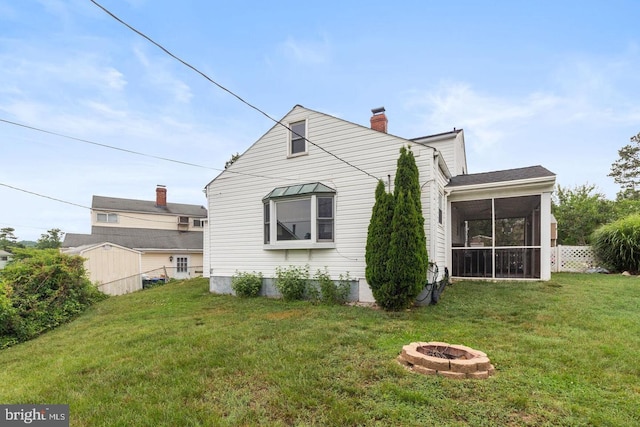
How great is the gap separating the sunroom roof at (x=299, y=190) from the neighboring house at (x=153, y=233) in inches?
490

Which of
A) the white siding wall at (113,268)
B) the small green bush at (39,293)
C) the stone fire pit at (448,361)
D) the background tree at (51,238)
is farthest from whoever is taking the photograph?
the background tree at (51,238)

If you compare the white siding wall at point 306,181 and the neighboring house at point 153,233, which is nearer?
the white siding wall at point 306,181

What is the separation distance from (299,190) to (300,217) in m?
0.77

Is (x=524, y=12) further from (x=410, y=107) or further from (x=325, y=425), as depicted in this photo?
(x=325, y=425)

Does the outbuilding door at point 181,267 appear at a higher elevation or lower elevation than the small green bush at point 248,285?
lower

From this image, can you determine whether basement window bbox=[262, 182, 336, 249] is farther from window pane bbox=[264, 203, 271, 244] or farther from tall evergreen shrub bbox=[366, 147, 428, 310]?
tall evergreen shrub bbox=[366, 147, 428, 310]

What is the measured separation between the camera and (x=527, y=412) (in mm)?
2674

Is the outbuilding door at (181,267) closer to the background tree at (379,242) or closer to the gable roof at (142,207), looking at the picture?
the gable roof at (142,207)

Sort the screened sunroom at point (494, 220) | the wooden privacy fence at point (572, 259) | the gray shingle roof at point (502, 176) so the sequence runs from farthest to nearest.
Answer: the wooden privacy fence at point (572, 259) → the gray shingle roof at point (502, 176) → the screened sunroom at point (494, 220)

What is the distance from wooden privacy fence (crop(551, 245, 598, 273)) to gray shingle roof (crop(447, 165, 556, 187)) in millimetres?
4342

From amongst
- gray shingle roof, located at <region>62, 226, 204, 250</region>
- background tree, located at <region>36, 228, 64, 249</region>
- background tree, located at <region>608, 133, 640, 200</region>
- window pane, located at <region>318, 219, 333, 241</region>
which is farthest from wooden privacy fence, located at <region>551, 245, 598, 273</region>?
background tree, located at <region>36, 228, 64, 249</region>

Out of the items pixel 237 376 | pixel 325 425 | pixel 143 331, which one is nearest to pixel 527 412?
pixel 325 425

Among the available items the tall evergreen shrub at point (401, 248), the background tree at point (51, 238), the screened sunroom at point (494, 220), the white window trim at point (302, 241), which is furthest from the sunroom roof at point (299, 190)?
the background tree at point (51, 238)

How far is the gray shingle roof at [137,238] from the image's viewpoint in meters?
22.1
